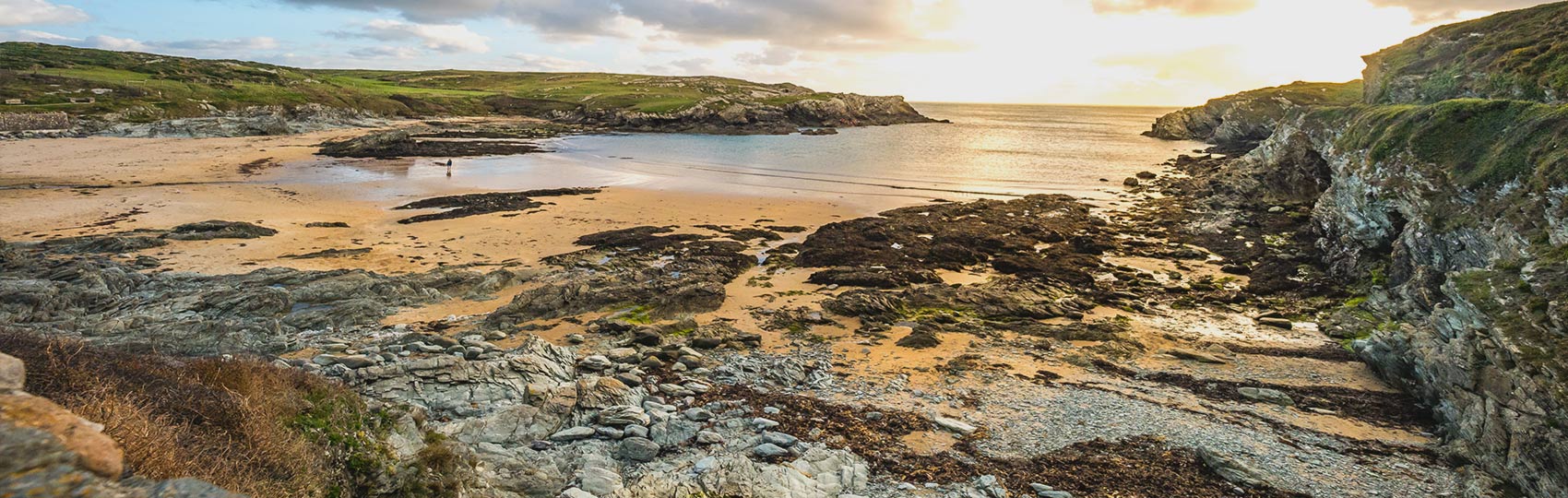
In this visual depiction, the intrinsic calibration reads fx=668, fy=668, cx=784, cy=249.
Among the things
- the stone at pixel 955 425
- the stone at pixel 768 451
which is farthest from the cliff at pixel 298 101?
the stone at pixel 955 425

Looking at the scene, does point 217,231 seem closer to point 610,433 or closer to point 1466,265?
point 610,433

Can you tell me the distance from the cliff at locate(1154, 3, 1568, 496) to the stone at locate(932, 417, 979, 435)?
8.13m

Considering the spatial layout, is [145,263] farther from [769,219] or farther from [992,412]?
[992,412]

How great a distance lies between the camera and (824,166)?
213 feet

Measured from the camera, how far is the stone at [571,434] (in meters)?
11.0

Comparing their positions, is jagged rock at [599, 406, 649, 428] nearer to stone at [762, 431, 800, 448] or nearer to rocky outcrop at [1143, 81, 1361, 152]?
stone at [762, 431, 800, 448]

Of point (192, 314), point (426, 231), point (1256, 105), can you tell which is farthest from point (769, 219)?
point (1256, 105)

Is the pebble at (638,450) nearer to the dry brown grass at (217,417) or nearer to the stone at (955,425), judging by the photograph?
the dry brown grass at (217,417)

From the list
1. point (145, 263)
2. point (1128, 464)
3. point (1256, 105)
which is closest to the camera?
point (1128, 464)

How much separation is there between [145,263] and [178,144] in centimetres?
5268

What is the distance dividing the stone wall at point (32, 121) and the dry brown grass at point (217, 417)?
81410 millimetres

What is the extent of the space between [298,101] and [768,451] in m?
106

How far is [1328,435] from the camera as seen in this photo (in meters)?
13.0

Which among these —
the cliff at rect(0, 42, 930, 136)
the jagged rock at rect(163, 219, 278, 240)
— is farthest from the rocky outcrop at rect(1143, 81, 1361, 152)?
the jagged rock at rect(163, 219, 278, 240)
